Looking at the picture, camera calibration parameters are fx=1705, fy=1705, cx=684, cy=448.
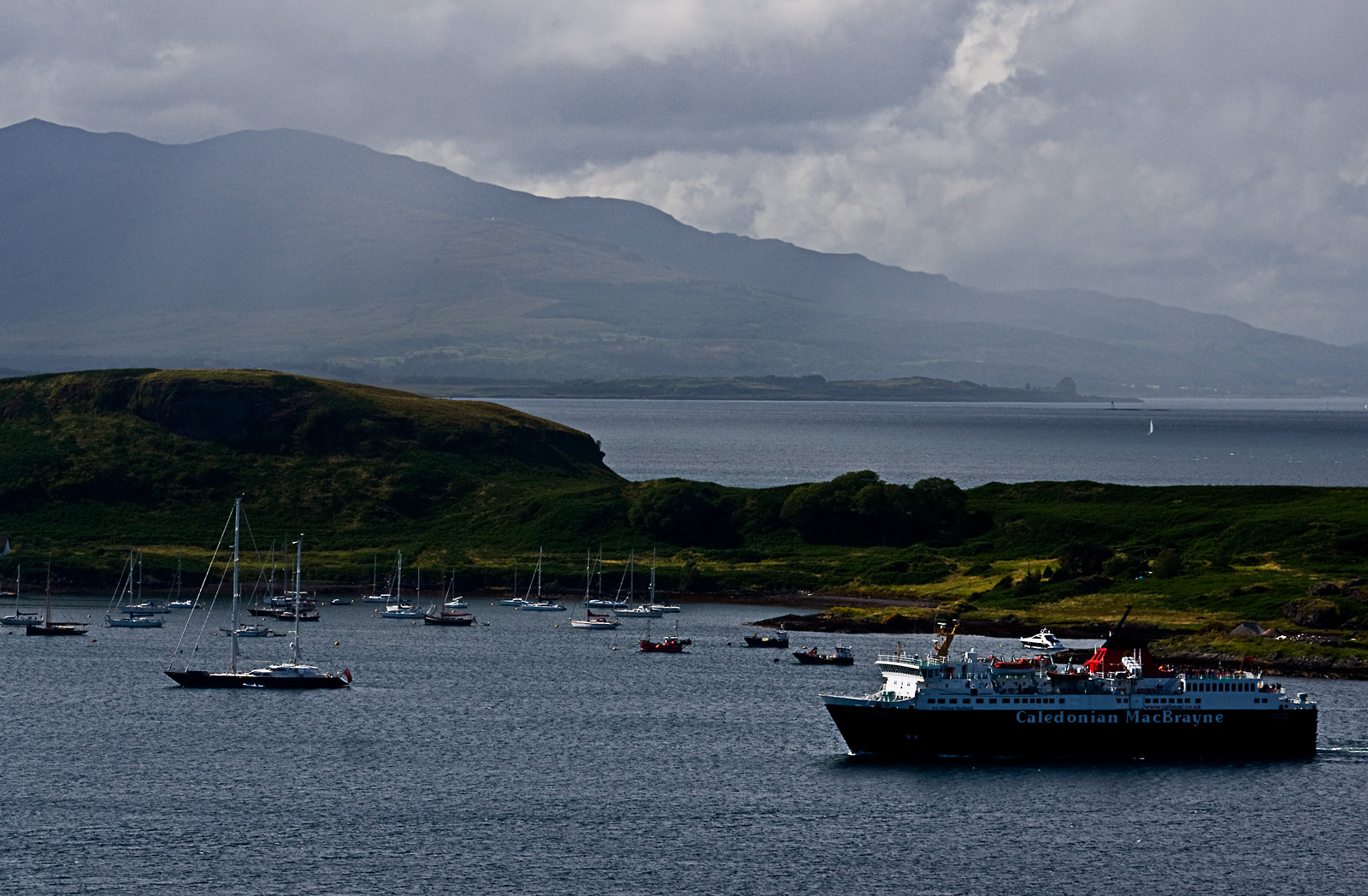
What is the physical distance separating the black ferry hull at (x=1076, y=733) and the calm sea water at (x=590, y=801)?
1.87 metres

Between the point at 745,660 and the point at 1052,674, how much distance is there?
41.9 m

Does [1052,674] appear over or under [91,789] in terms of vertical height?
over

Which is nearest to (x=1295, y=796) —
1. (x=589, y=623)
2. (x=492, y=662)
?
(x=492, y=662)

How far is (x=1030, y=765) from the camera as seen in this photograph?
99125mm

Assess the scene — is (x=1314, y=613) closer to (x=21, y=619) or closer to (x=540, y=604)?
(x=540, y=604)

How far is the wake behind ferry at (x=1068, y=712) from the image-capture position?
99.0 metres

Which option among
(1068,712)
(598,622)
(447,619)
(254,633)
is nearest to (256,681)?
(254,633)

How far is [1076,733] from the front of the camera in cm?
10088

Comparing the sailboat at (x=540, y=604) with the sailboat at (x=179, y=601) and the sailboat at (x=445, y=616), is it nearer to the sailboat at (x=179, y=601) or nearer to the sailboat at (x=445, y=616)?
the sailboat at (x=445, y=616)

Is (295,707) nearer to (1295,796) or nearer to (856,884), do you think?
(856,884)

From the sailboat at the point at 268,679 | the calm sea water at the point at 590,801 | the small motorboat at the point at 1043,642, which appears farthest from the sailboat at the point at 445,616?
the small motorboat at the point at 1043,642

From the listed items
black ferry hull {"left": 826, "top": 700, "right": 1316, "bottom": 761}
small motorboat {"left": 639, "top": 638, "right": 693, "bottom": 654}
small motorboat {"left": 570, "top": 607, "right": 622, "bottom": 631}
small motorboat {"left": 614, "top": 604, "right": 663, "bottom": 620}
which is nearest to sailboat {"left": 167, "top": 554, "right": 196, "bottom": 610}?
small motorboat {"left": 570, "top": 607, "right": 622, "bottom": 631}

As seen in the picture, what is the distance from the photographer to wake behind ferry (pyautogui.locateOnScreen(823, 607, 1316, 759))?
99000 millimetres

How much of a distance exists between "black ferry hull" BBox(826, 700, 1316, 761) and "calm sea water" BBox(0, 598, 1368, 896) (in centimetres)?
187
